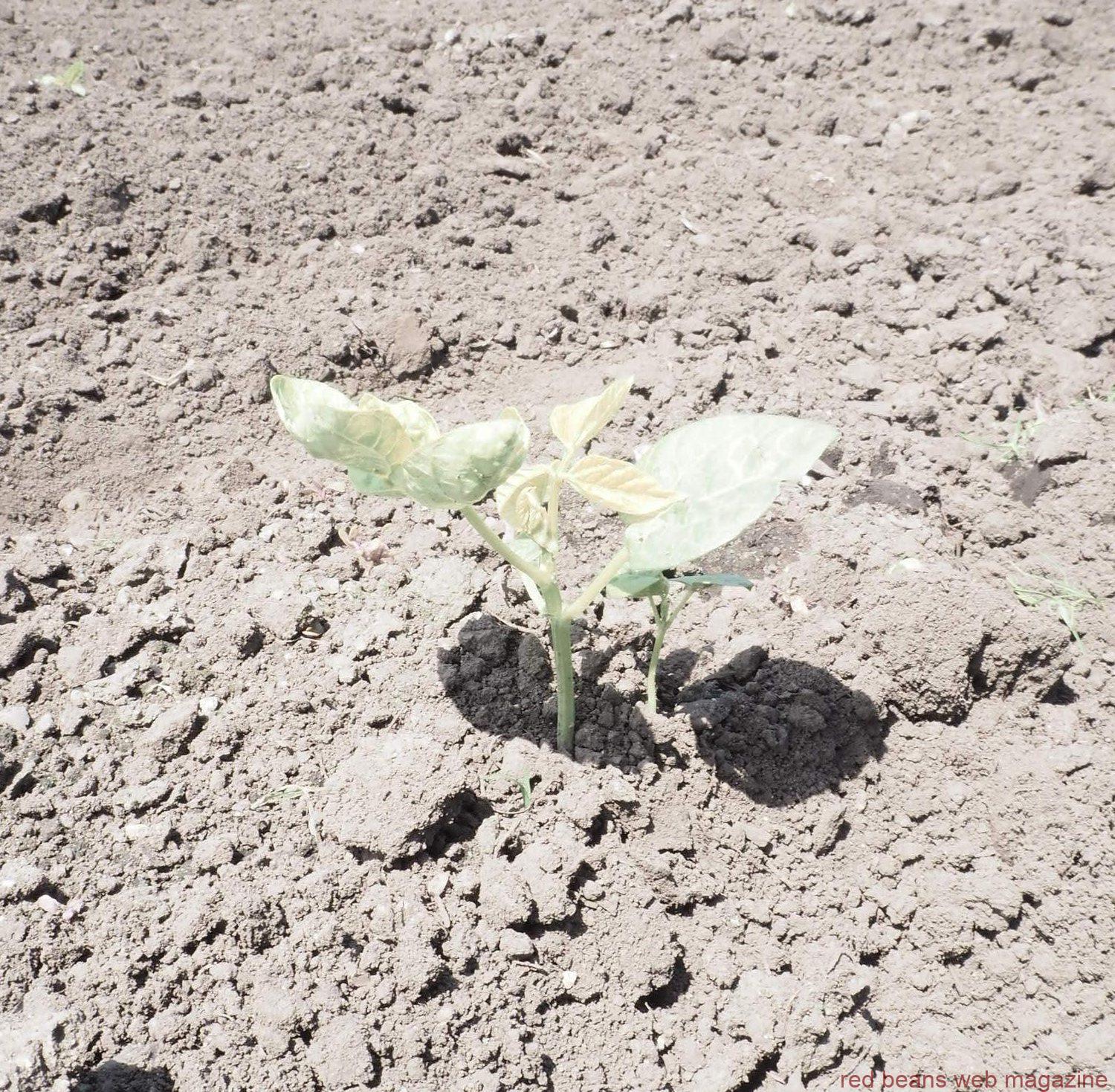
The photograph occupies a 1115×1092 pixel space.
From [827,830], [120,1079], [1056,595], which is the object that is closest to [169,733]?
[120,1079]

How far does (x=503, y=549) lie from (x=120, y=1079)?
3.44ft

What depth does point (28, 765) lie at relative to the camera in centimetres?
185

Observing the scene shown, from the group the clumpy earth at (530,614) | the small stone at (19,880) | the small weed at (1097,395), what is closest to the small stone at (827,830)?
the clumpy earth at (530,614)

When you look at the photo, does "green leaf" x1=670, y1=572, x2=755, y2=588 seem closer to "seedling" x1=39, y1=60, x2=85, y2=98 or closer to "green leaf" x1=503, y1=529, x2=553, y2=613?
"green leaf" x1=503, y1=529, x2=553, y2=613

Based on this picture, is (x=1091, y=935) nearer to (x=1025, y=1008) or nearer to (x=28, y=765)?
(x=1025, y=1008)

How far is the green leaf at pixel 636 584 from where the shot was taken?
1.61 metres

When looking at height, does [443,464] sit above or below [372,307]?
above

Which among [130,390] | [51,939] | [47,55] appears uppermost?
[47,55]

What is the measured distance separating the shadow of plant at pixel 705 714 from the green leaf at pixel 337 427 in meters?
0.73

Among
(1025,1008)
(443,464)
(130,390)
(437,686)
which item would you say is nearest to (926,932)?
(1025,1008)

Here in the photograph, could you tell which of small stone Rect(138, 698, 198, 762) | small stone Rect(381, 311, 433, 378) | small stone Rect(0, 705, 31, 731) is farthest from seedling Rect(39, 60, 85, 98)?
small stone Rect(138, 698, 198, 762)

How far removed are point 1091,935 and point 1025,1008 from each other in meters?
0.19

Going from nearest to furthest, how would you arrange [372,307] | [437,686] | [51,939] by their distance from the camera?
[51,939], [437,686], [372,307]

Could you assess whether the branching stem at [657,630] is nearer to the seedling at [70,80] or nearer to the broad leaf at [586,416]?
the broad leaf at [586,416]
